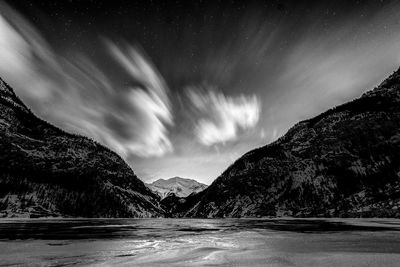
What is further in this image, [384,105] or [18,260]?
[384,105]

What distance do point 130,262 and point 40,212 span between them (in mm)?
221461

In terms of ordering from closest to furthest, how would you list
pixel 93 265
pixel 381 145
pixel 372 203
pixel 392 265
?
pixel 392 265 < pixel 93 265 < pixel 372 203 < pixel 381 145

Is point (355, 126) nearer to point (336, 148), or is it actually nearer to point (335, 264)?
point (336, 148)

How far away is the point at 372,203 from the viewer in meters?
149

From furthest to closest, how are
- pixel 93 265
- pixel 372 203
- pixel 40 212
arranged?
pixel 40 212
pixel 372 203
pixel 93 265

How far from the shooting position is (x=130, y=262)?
10.4 m

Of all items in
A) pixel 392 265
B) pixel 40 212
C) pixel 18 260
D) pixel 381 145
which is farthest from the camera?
pixel 40 212

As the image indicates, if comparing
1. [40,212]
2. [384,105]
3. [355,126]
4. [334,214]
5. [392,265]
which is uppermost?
[384,105]

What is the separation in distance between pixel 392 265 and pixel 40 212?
227268mm

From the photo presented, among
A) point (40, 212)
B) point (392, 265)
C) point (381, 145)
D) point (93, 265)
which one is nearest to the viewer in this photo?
point (392, 265)

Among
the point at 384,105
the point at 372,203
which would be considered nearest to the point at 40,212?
the point at 372,203

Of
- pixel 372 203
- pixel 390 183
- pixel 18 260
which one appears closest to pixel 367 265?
pixel 18 260

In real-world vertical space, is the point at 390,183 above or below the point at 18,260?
above

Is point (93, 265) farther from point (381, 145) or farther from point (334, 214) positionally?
point (381, 145)
